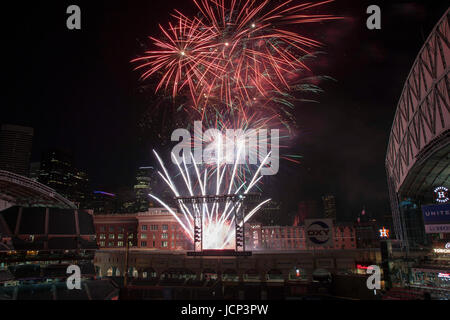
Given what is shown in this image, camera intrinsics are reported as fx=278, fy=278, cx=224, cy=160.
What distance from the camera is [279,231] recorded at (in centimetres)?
12750

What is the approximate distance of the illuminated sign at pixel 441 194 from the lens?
36.8 meters

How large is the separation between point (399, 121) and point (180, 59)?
121 ft

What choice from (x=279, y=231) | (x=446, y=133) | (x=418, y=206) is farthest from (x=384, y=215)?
(x=446, y=133)

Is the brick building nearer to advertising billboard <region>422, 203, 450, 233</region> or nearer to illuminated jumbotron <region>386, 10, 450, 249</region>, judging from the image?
illuminated jumbotron <region>386, 10, 450, 249</region>

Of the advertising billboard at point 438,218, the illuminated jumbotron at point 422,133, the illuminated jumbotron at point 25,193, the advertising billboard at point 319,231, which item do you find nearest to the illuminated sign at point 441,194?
the illuminated jumbotron at point 422,133

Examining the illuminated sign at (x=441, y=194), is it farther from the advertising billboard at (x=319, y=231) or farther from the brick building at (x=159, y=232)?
the brick building at (x=159, y=232)

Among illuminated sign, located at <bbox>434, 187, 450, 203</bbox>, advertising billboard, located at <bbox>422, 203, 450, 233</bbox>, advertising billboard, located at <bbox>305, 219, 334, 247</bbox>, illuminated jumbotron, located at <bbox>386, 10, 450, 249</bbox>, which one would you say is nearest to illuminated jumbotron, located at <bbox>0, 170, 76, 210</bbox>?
advertising billboard, located at <bbox>305, 219, 334, 247</bbox>

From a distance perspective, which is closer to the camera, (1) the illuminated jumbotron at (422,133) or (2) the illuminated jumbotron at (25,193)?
(1) the illuminated jumbotron at (422,133)

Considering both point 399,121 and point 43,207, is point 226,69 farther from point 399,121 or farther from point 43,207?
point 43,207

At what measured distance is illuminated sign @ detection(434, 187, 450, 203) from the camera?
36.8 m

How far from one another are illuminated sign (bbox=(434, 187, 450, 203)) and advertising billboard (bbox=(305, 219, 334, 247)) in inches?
1025

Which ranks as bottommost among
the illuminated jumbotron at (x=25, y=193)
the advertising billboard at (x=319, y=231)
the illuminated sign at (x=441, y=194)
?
the advertising billboard at (x=319, y=231)

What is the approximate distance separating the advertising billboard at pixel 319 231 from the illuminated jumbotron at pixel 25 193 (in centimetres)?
5276

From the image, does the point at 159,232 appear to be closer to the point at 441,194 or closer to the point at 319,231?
the point at 319,231
